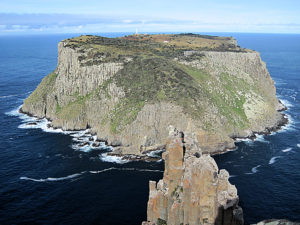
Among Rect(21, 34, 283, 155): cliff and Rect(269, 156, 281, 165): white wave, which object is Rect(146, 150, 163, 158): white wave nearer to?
Rect(21, 34, 283, 155): cliff

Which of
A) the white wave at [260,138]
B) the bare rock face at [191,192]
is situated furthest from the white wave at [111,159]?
the white wave at [260,138]

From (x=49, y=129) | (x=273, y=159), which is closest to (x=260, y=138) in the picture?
(x=273, y=159)

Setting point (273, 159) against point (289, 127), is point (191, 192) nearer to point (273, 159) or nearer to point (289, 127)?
point (273, 159)

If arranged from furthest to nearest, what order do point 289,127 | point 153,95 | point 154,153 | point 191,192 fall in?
point 289,127 < point 153,95 < point 154,153 < point 191,192

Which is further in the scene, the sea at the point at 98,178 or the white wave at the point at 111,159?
the white wave at the point at 111,159

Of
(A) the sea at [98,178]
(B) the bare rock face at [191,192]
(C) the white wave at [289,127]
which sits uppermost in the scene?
(B) the bare rock face at [191,192]

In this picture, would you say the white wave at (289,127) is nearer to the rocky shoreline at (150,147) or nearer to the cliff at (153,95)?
the rocky shoreline at (150,147)
